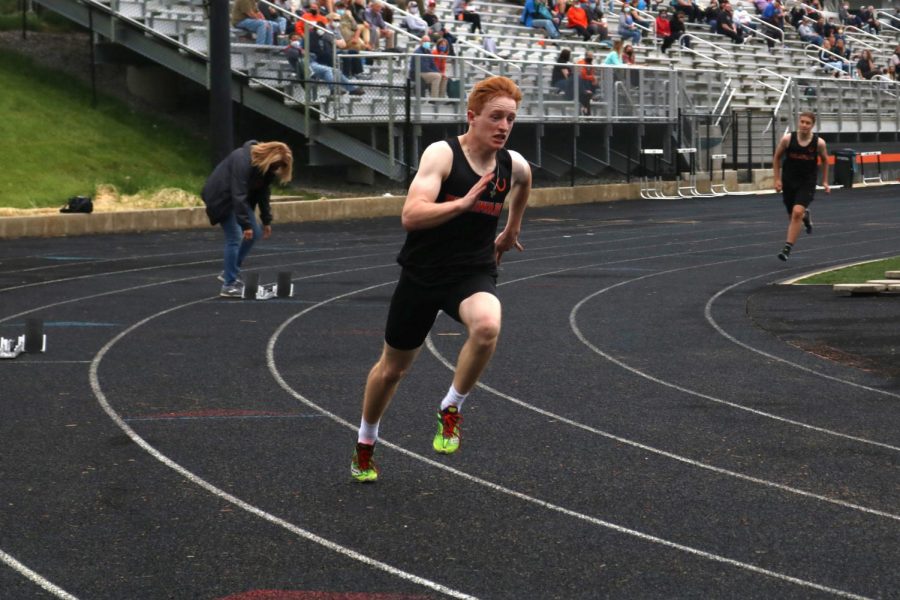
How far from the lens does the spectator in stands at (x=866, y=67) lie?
1879 inches

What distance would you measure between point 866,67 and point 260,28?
2439 centimetres

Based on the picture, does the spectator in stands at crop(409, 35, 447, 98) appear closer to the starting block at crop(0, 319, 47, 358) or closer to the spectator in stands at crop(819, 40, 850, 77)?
the starting block at crop(0, 319, 47, 358)

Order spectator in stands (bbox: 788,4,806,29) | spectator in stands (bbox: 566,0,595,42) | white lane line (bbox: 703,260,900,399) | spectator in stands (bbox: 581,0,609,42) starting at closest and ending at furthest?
white lane line (bbox: 703,260,900,399) < spectator in stands (bbox: 566,0,595,42) < spectator in stands (bbox: 581,0,609,42) < spectator in stands (bbox: 788,4,806,29)

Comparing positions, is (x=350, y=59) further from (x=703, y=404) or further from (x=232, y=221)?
(x=703, y=404)

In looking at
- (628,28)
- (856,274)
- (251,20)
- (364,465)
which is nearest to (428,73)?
(251,20)

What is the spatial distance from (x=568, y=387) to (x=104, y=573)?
16.5 feet

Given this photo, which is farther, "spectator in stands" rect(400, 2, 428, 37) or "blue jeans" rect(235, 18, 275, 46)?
"spectator in stands" rect(400, 2, 428, 37)

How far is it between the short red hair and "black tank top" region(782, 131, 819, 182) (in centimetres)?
1330

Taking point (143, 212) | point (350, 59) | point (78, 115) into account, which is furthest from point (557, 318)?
point (78, 115)

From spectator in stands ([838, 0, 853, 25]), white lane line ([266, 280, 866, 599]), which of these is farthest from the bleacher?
white lane line ([266, 280, 866, 599])

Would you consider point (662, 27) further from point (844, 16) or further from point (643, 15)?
point (844, 16)

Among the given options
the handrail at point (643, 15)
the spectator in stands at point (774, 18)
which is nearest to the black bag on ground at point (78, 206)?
the handrail at point (643, 15)

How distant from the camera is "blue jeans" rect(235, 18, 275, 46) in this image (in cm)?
2886

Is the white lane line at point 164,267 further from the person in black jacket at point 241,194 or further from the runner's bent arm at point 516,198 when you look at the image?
the runner's bent arm at point 516,198
